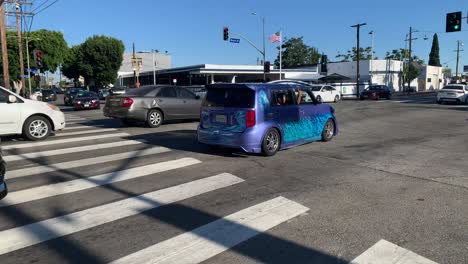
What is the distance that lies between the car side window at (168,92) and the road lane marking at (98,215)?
27.5ft

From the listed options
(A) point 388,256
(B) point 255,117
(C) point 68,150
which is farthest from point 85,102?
(A) point 388,256

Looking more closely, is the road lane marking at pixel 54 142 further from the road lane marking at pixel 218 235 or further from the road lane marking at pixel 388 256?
the road lane marking at pixel 388 256

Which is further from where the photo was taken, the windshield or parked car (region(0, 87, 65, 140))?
the windshield

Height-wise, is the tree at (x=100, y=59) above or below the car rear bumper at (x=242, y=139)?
above

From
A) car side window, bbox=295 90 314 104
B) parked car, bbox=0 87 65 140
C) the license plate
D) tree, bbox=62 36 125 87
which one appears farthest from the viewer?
tree, bbox=62 36 125 87

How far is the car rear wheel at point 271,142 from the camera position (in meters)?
8.30

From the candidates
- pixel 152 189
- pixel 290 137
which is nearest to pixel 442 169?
pixel 290 137

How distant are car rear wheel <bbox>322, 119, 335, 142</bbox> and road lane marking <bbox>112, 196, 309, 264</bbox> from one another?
18.2ft

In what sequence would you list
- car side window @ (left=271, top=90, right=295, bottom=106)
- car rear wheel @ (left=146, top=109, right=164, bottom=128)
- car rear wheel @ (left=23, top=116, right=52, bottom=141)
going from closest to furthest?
car side window @ (left=271, top=90, right=295, bottom=106)
car rear wheel @ (left=23, top=116, right=52, bottom=141)
car rear wheel @ (left=146, top=109, right=164, bottom=128)

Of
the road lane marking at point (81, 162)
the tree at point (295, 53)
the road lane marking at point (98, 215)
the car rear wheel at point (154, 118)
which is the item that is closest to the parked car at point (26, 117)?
the car rear wheel at point (154, 118)

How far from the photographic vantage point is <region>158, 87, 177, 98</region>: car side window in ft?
47.2

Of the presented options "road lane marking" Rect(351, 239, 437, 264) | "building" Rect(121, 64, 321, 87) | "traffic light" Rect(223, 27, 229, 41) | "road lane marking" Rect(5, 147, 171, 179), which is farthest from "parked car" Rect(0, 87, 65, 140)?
"building" Rect(121, 64, 321, 87)

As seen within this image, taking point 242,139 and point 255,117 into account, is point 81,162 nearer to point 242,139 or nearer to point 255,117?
point 242,139

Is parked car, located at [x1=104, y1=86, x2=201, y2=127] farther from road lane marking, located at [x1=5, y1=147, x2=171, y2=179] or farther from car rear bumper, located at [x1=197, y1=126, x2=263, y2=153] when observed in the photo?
car rear bumper, located at [x1=197, y1=126, x2=263, y2=153]
